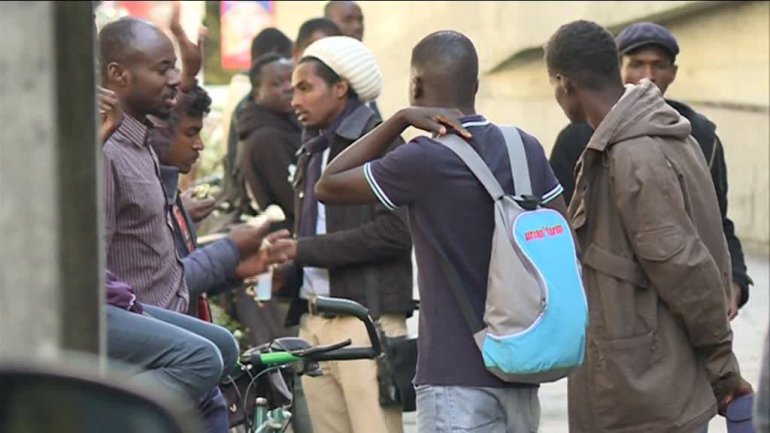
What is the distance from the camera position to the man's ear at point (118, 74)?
18.1 ft

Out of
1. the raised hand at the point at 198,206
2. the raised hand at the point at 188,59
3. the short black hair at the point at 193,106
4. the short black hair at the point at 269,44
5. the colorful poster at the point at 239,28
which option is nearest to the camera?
the short black hair at the point at 193,106

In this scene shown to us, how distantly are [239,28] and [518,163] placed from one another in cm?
1186

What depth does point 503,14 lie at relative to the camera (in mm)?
15328

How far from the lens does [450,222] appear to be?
5191 millimetres

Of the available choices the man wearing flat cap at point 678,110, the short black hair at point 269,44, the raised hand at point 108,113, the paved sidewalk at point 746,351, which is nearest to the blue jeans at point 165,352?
the raised hand at point 108,113

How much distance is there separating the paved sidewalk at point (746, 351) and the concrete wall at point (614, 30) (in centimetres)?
82

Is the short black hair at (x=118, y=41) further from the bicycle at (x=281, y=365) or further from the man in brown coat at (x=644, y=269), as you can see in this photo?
the man in brown coat at (x=644, y=269)

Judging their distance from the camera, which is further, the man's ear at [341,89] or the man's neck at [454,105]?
the man's ear at [341,89]

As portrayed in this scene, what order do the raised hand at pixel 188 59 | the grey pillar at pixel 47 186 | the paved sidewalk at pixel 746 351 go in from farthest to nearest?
the paved sidewalk at pixel 746 351 < the raised hand at pixel 188 59 < the grey pillar at pixel 47 186

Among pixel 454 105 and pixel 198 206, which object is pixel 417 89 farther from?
pixel 198 206

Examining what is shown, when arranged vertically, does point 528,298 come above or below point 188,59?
below

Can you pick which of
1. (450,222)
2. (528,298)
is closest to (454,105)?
(450,222)

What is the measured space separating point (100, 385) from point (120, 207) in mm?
2799

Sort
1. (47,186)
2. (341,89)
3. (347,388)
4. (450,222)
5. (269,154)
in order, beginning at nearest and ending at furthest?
1. (47,186)
2. (450,222)
3. (347,388)
4. (341,89)
5. (269,154)
